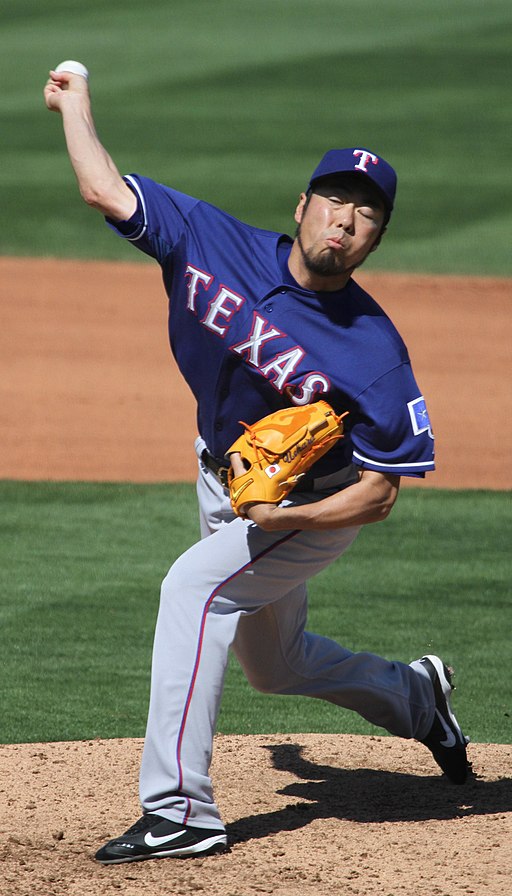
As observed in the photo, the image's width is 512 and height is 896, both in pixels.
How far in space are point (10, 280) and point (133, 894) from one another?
1180 centimetres

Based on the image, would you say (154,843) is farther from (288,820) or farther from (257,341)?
(257,341)

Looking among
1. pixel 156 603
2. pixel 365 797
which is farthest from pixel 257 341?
pixel 156 603

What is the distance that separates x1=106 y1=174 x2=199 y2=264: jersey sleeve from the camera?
4070 mm

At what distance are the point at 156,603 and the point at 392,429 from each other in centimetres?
311

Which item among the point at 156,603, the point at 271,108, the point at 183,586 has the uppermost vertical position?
the point at 271,108

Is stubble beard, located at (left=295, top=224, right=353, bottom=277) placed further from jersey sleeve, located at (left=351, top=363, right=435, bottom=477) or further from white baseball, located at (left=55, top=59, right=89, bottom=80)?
white baseball, located at (left=55, top=59, right=89, bottom=80)

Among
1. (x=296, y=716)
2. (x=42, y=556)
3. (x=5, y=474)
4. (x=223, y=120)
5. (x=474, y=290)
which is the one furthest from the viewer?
(x=223, y=120)

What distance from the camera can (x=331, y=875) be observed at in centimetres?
380

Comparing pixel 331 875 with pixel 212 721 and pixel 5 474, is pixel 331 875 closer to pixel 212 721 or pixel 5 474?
pixel 212 721

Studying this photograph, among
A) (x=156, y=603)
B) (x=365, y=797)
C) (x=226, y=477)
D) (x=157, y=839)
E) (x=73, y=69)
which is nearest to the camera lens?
(x=157, y=839)

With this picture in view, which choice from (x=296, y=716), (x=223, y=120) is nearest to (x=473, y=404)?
(x=296, y=716)

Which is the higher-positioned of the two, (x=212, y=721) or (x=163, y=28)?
(x=163, y=28)

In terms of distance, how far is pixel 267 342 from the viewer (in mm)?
4012

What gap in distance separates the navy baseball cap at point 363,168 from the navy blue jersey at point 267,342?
11.0 inches
